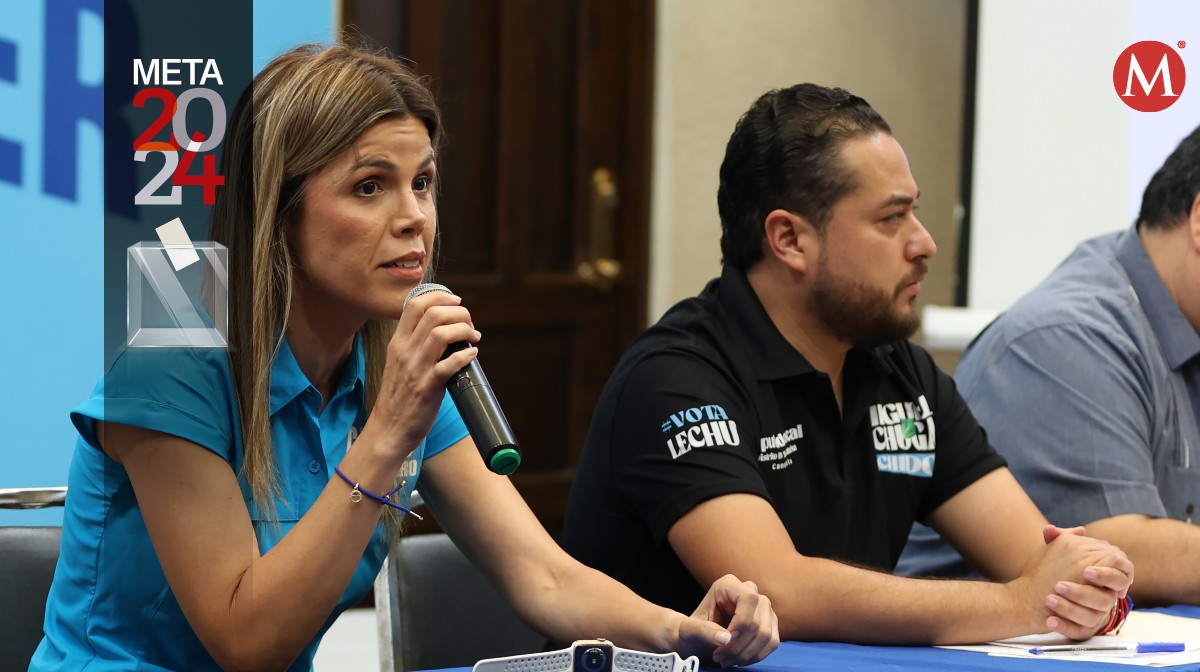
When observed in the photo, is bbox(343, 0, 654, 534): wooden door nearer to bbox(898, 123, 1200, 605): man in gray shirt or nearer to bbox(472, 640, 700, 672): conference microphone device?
bbox(898, 123, 1200, 605): man in gray shirt

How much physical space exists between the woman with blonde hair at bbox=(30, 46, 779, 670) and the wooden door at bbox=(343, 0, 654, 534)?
2.61m

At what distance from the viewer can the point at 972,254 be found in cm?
399

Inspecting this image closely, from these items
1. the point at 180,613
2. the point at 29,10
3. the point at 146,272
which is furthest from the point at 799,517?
the point at 29,10

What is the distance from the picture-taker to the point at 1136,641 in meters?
1.65

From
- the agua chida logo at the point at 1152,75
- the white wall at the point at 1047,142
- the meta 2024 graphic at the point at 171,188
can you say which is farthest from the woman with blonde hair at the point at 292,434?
the white wall at the point at 1047,142

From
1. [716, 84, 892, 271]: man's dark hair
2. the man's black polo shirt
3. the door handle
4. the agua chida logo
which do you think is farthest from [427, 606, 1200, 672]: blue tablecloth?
the door handle

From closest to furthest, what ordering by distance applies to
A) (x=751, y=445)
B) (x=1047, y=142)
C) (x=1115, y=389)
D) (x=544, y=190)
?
(x=751, y=445) < (x=1115, y=389) < (x=1047, y=142) < (x=544, y=190)

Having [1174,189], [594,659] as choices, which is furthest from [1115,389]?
[594,659]

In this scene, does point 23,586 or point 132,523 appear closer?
point 132,523

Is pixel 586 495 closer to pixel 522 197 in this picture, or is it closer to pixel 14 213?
pixel 14 213

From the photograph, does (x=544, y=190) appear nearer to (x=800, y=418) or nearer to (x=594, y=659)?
(x=800, y=418)

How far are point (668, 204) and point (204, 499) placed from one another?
3388 millimetres

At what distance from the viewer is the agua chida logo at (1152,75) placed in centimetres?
205

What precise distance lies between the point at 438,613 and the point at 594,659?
67cm
